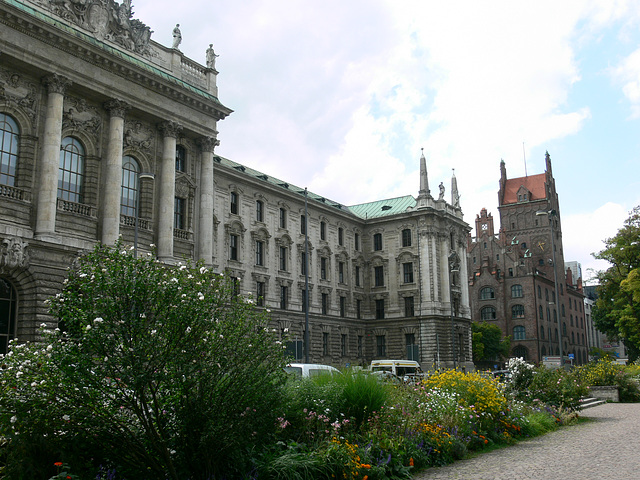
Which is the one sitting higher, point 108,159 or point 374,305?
point 108,159

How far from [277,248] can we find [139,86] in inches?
985

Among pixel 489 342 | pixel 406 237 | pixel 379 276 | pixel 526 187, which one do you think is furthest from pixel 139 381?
pixel 526 187

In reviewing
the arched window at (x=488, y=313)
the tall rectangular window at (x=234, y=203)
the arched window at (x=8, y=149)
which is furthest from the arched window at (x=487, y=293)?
the arched window at (x=8, y=149)

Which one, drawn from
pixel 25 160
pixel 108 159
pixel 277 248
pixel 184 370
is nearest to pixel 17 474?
pixel 184 370

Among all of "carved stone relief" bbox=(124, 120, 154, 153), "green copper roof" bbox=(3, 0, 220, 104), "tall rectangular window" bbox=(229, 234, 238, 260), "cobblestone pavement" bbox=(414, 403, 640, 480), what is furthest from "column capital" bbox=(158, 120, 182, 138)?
"cobblestone pavement" bbox=(414, 403, 640, 480)

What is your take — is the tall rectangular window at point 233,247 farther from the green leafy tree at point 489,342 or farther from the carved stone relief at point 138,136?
the green leafy tree at point 489,342

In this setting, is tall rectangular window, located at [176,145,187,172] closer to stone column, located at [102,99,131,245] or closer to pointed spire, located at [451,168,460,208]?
stone column, located at [102,99,131,245]

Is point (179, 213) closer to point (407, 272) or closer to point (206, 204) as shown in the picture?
point (206, 204)

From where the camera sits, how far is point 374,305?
66875mm

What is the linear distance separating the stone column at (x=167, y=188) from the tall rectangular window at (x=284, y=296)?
890 inches

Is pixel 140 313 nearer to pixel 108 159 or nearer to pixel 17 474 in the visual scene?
pixel 17 474

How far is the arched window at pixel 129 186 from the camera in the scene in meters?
32.1

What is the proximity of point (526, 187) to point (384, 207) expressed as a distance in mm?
59354

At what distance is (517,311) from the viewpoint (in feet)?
308
